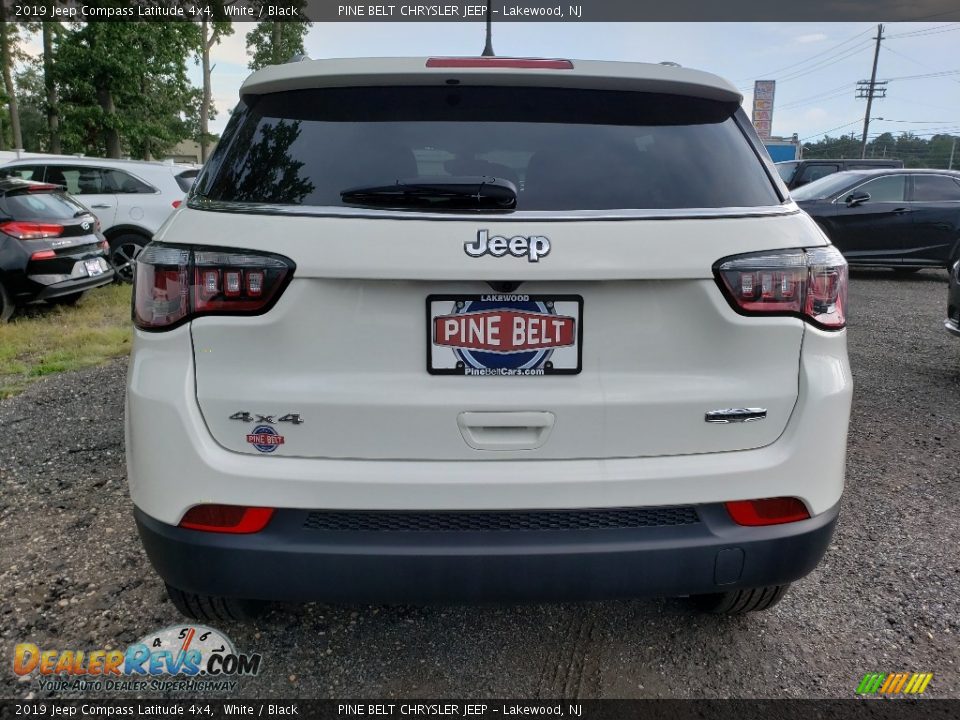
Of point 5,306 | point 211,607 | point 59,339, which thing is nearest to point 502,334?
point 211,607

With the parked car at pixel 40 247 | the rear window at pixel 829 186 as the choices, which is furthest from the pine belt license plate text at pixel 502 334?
the rear window at pixel 829 186

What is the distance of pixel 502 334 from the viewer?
178 centimetres

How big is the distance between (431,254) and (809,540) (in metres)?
1.24

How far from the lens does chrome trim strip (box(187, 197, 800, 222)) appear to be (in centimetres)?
177

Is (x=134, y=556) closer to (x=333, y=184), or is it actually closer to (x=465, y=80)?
(x=333, y=184)

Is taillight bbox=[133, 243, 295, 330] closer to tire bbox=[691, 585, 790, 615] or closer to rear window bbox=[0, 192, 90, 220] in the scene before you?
tire bbox=[691, 585, 790, 615]

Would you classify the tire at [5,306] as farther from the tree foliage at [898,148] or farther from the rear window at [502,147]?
the tree foliage at [898,148]

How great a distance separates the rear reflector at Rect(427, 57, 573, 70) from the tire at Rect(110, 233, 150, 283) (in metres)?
9.03

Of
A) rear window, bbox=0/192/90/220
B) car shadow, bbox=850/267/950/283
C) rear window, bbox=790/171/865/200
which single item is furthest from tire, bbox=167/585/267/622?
car shadow, bbox=850/267/950/283

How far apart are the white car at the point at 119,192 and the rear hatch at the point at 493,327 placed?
9.01 metres

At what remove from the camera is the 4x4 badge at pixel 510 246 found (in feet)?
5.66

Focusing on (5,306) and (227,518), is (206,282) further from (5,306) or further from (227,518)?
(5,306)

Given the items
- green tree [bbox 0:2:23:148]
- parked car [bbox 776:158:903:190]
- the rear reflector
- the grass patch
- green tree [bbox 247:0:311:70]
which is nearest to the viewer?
the rear reflector

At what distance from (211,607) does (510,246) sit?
4.70 ft
